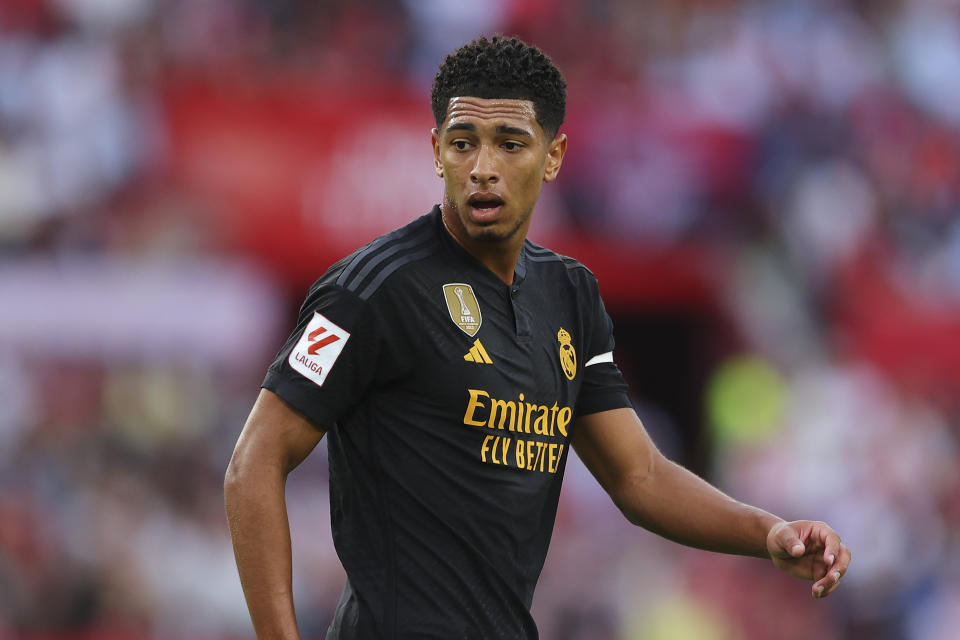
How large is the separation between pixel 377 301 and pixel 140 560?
6.92m

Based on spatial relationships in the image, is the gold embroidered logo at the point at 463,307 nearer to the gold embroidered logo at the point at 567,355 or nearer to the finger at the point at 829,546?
the gold embroidered logo at the point at 567,355

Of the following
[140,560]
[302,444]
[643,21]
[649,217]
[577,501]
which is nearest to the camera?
[302,444]

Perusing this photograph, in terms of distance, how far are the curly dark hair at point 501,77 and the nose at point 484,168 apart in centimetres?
15

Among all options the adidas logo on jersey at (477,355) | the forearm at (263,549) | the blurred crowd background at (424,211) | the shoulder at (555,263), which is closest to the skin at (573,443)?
the forearm at (263,549)

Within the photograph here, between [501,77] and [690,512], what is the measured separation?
4.21ft

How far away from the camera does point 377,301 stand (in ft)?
11.4

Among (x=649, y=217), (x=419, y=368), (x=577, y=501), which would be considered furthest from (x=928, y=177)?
(x=419, y=368)

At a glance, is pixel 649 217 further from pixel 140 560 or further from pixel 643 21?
pixel 140 560

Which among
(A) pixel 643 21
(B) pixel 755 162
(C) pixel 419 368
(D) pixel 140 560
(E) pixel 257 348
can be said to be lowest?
(D) pixel 140 560

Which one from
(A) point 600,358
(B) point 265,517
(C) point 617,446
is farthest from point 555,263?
(B) point 265,517

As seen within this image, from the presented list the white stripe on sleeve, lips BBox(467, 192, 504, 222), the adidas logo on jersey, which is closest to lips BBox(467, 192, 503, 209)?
lips BBox(467, 192, 504, 222)

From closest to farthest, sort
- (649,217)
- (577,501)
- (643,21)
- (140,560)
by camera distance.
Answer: (140,560), (577,501), (649,217), (643,21)

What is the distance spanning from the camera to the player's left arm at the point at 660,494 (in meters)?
3.91

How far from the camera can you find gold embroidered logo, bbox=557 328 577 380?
384 cm
